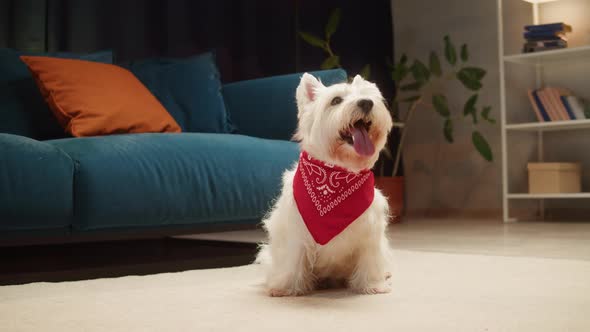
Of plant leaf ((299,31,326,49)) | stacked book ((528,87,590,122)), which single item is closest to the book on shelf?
stacked book ((528,87,590,122))

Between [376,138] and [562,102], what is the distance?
347 cm

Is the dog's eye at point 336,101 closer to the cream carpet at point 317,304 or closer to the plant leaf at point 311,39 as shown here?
the cream carpet at point 317,304

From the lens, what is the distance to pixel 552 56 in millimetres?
4824

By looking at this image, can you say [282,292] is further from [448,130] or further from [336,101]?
[448,130]

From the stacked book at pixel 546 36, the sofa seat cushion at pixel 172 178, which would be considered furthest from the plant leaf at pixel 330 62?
the sofa seat cushion at pixel 172 178

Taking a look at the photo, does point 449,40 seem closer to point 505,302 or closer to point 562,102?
point 562,102

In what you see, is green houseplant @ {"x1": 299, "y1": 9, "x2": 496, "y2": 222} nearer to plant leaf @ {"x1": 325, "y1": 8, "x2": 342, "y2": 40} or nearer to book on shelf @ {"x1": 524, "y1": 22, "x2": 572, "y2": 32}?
plant leaf @ {"x1": 325, "y1": 8, "x2": 342, "y2": 40}

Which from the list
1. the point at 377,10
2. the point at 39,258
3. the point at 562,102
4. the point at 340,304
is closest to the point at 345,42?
the point at 377,10

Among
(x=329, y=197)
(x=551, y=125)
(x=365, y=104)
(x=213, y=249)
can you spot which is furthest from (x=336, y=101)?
(x=551, y=125)

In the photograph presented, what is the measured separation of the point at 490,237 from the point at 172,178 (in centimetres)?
187

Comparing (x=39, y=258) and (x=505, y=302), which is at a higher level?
(x=505, y=302)

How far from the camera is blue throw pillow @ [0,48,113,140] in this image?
2646 mm

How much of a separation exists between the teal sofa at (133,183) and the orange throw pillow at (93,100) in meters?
0.21

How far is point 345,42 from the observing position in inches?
211
